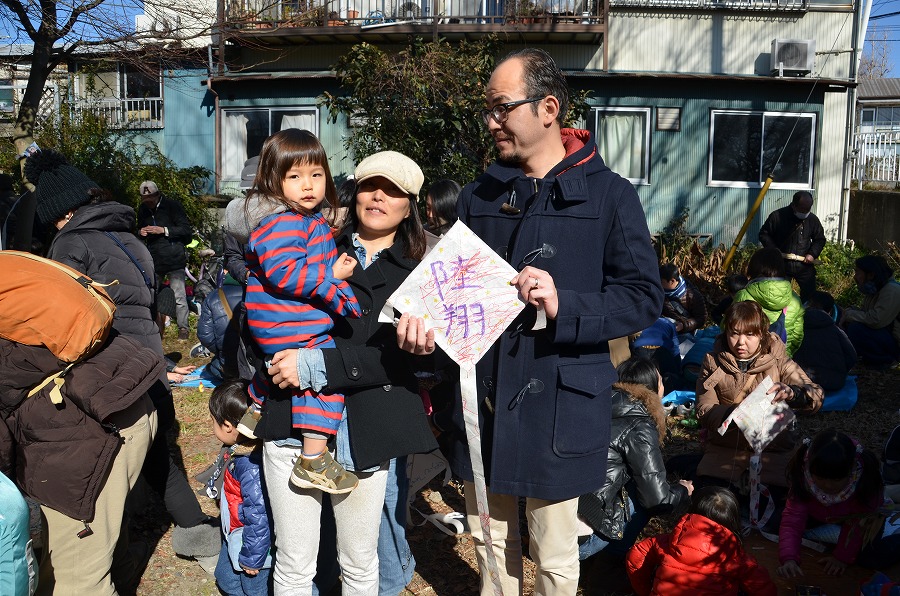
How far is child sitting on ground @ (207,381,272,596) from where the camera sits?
11.4 feet

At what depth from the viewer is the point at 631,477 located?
384cm

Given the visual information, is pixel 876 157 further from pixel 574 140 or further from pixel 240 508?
pixel 240 508

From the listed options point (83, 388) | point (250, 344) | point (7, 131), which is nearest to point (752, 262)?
point (250, 344)

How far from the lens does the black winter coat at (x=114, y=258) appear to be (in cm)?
409

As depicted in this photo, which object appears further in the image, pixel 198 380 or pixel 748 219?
pixel 748 219

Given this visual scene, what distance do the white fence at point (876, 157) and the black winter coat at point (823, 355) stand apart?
900 centimetres

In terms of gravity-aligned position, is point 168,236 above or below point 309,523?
above

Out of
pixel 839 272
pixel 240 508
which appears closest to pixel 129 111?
pixel 839 272

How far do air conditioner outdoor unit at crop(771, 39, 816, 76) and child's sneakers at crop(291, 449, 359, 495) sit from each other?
13217 mm

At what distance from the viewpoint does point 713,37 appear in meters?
14.2

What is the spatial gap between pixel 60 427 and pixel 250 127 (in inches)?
516

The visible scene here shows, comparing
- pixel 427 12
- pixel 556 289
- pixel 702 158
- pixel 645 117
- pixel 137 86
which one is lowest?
pixel 556 289

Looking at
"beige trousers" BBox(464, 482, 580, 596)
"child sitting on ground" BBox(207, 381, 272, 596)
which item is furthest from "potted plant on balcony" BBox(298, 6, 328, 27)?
"beige trousers" BBox(464, 482, 580, 596)

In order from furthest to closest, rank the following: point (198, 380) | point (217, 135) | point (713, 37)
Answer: point (217, 135) → point (713, 37) → point (198, 380)
